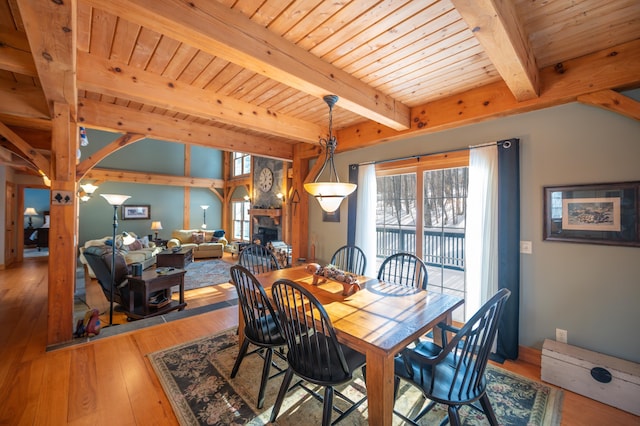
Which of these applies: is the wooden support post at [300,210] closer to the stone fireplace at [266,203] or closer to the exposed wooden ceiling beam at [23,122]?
the stone fireplace at [266,203]

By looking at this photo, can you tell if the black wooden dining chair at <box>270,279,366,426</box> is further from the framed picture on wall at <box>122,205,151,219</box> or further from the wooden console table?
the framed picture on wall at <box>122,205,151,219</box>

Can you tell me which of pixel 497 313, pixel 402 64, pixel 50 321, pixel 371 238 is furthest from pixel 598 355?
pixel 50 321

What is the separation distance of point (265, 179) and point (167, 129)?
5155 millimetres

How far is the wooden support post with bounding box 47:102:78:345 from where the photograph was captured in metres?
2.59

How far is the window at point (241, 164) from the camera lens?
10.1 metres

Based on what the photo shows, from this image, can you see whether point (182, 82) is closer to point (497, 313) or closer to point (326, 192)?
point (326, 192)

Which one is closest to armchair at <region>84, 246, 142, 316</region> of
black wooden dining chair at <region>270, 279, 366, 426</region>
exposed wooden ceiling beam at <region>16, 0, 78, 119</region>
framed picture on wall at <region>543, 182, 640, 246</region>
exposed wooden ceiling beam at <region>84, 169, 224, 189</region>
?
exposed wooden ceiling beam at <region>16, 0, 78, 119</region>

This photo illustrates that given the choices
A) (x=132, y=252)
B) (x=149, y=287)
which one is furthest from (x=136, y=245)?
(x=149, y=287)

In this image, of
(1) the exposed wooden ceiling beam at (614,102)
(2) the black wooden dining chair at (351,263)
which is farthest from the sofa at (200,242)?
(1) the exposed wooden ceiling beam at (614,102)

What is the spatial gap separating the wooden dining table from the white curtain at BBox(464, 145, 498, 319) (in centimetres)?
81

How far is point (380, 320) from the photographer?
166cm

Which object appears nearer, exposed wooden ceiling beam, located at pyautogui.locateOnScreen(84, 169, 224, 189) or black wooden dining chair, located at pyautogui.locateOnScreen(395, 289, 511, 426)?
black wooden dining chair, located at pyautogui.locateOnScreen(395, 289, 511, 426)

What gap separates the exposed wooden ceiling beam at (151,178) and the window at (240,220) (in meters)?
1.17

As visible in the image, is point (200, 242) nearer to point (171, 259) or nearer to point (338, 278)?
point (171, 259)
